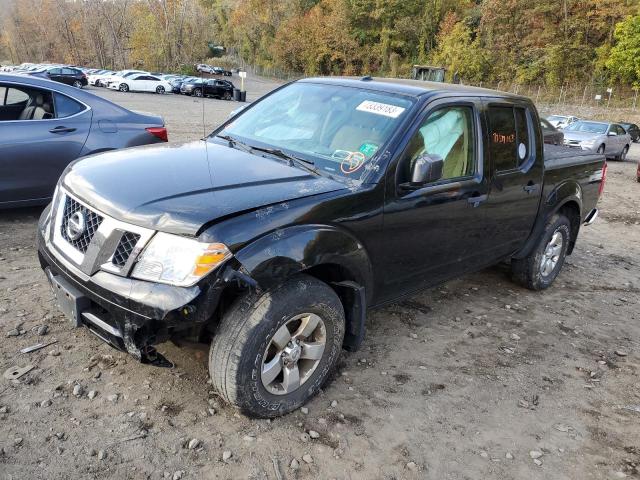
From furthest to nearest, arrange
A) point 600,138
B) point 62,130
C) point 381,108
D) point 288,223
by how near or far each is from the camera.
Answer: point 600,138 < point 62,130 < point 381,108 < point 288,223

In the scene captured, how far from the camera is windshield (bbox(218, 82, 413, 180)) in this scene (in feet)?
10.8

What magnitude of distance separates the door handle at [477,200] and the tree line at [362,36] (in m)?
53.1

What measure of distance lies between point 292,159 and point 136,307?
55.6 inches

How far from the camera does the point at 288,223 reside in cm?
271

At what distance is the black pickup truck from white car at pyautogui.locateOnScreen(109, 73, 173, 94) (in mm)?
39362

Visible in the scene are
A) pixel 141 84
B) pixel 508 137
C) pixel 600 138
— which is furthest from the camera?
pixel 141 84

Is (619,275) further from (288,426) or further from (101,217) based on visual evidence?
(101,217)

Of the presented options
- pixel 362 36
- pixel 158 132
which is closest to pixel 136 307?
pixel 158 132

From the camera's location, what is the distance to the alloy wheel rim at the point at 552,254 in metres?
5.22

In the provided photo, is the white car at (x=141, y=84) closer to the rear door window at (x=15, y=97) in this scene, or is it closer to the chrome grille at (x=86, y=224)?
the rear door window at (x=15, y=97)

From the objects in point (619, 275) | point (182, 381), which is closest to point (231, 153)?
point (182, 381)

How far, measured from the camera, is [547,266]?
17.6 feet

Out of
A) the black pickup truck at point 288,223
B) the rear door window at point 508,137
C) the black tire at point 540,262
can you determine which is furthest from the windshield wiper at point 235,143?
the black tire at point 540,262

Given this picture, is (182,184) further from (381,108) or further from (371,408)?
(371,408)
